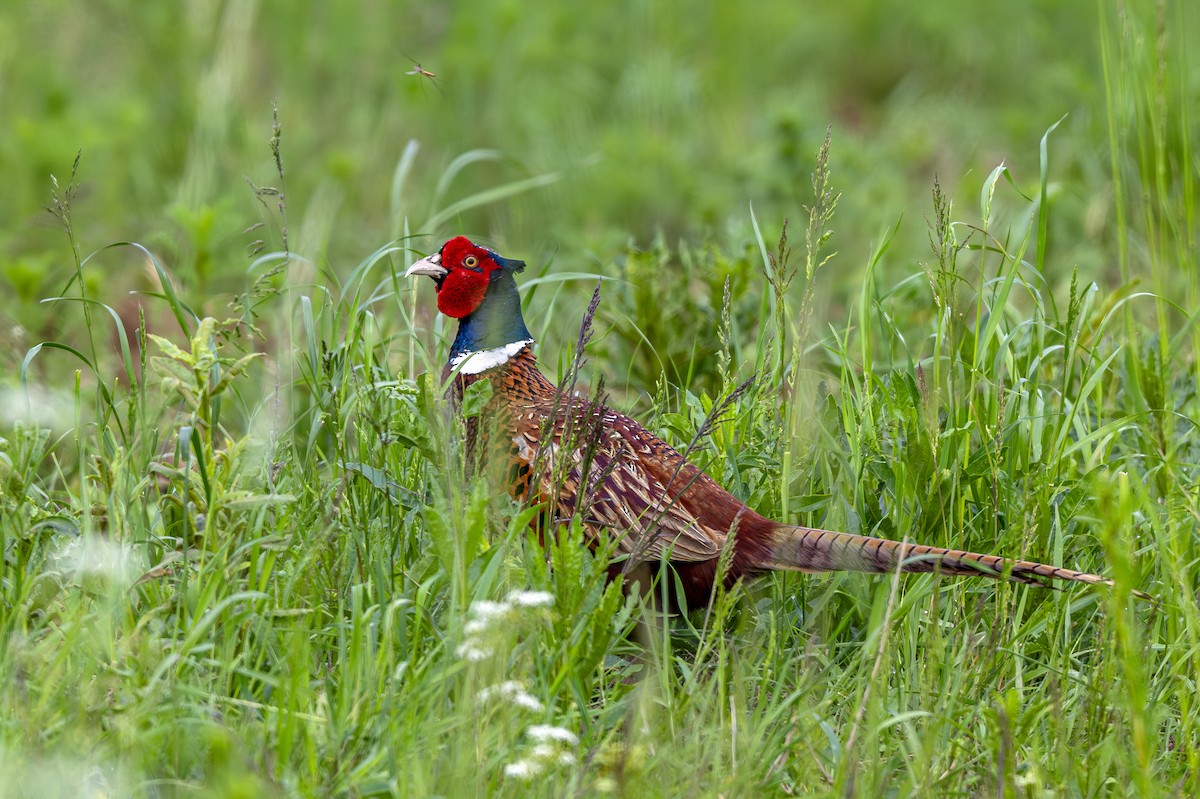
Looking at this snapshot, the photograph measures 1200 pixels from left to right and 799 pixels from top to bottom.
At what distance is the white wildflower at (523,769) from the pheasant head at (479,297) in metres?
1.73

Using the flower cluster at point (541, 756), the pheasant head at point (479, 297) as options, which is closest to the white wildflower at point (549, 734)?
the flower cluster at point (541, 756)

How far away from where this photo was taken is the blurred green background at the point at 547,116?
22.6 feet

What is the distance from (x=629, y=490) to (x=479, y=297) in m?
0.87

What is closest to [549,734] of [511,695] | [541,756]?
[541,756]

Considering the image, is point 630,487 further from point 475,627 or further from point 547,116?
point 547,116

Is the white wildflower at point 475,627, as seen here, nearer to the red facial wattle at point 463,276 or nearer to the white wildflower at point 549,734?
the white wildflower at point 549,734

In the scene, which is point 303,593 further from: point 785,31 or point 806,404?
point 785,31

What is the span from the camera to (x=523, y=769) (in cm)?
244

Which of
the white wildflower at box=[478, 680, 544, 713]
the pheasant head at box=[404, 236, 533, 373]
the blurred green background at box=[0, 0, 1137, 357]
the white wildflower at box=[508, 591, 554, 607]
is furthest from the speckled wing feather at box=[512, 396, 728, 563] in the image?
the blurred green background at box=[0, 0, 1137, 357]

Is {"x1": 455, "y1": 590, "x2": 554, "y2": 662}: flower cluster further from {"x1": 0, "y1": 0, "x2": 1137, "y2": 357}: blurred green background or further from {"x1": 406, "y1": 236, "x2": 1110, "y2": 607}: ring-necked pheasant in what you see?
{"x1": 0, "y1": 0, "x2": 1137, "y2": 357}: blurred green background

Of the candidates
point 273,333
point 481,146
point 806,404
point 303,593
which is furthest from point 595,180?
point 303,593

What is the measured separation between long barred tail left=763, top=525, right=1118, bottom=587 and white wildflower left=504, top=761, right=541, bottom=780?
Result: 920 millimetres

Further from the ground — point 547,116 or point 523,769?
point 547,116

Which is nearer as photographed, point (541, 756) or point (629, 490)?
point (541, 756)
